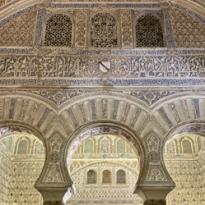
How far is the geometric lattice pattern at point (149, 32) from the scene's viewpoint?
7418mm

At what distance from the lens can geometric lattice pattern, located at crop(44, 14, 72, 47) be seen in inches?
291

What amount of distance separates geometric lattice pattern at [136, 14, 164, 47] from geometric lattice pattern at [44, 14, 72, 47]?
149cm

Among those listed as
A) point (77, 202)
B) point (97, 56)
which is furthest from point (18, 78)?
point (77, 202)

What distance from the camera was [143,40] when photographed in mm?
7445

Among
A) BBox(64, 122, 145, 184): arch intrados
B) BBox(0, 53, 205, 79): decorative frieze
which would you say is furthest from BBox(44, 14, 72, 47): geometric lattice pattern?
BBox(64, 122, 145, 184): arch intrados

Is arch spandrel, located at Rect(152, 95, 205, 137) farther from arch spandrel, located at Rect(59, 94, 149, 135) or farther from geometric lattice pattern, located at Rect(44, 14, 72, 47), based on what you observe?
geometric lattice pattern, located at Rect(44, 14, 72, 47)

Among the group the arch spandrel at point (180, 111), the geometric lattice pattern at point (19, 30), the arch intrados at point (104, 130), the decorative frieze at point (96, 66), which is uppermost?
the geometric lattice pattern at point (19, 30)

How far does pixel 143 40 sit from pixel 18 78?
2.70 meters

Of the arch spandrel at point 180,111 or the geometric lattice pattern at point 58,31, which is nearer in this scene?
the arch spandrel at point 180,111

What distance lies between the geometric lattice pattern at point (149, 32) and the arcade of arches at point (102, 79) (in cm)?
2

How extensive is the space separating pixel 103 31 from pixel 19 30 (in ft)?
5.86

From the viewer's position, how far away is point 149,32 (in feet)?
25.0

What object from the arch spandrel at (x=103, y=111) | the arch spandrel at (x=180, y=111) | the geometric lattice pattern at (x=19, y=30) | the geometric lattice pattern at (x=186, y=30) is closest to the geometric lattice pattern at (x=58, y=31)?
the geometric lattice pattern at (x=19, y=30)

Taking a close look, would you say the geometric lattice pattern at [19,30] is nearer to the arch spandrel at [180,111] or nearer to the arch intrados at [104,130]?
the arch intrados at [104,130]
